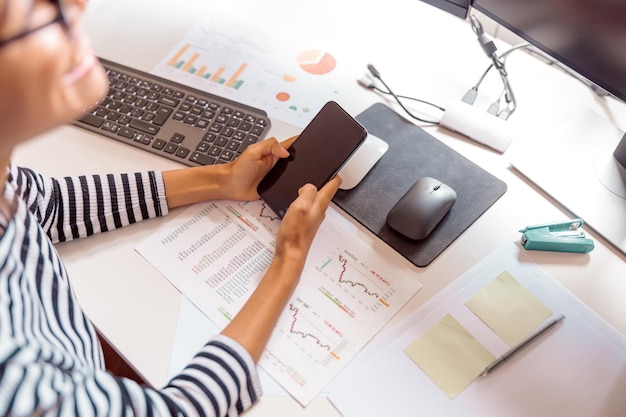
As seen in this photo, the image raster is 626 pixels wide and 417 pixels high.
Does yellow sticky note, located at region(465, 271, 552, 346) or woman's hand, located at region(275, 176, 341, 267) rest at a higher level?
yellow sticky note, located at region(465, 271, 552, 346)

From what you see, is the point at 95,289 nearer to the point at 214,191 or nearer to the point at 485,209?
the point at 214,191

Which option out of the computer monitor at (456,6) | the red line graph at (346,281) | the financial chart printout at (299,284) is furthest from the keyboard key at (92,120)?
the computer monitor at (456,6)

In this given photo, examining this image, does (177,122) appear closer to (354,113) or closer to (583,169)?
(354,113)

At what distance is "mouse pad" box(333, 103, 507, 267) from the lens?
0.81 metres

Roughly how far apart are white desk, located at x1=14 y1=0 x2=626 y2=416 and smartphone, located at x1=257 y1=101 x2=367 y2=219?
0.34 ft

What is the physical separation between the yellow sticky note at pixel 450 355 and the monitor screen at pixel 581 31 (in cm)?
38

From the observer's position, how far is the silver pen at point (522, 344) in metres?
0.69

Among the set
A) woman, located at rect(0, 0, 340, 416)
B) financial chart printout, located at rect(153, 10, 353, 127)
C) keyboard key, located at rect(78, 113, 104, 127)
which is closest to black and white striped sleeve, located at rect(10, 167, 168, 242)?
woman, located at rect(0, 0, 340, 416)

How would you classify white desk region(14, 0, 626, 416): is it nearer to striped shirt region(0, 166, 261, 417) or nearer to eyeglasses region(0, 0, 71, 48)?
striped shirt region(0, 166, 261, 417)

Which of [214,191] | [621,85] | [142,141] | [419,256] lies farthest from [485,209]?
[142,141]

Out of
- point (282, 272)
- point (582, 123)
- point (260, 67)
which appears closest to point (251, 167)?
point (282, 272)

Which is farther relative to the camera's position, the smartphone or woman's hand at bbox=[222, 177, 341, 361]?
the smartphone

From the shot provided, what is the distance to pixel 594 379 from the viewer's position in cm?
69

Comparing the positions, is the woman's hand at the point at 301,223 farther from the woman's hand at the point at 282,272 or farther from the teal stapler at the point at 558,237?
the teal stapler at the point at 558,237
